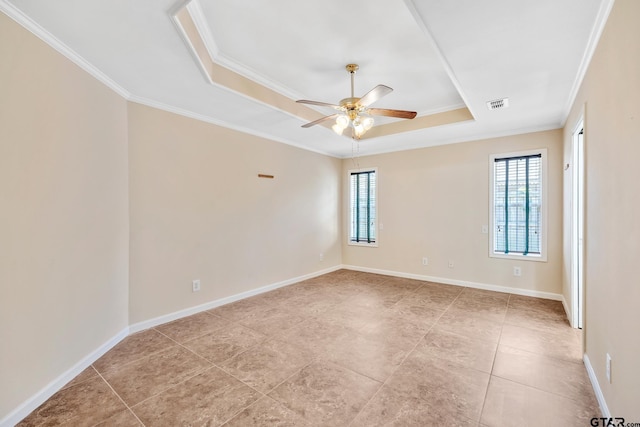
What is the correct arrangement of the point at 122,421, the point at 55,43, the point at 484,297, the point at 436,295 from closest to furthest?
the point at 122,421
the point at 55,43
the point at 484,297
the point at 436,295

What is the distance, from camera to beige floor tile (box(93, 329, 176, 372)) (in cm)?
240

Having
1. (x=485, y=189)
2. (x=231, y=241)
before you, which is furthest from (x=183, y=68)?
(x=485, y=189)

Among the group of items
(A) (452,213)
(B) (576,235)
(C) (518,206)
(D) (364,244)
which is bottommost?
(D) (364,244)

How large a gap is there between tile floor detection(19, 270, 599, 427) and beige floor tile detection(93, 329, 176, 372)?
0.6 inches

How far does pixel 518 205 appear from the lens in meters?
4.33

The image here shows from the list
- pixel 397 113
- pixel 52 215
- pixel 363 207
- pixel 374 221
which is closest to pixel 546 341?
pixel 397 113

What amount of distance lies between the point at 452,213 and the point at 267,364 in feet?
12.9

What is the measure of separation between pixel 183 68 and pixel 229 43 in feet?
1.52

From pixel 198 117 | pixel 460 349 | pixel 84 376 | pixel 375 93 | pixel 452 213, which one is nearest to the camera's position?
pixel 84 376

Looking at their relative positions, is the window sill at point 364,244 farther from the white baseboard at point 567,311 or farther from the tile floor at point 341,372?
the white baseboard at point 567,311

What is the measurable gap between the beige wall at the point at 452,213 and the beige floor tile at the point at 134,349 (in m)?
4.08

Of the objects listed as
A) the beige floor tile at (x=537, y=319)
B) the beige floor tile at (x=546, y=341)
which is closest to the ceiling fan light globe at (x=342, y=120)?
the beige floor tile at (x=546, y=341)

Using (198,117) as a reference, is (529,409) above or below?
below

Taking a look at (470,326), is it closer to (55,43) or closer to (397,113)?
(397,113)
